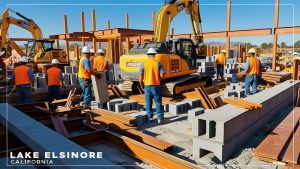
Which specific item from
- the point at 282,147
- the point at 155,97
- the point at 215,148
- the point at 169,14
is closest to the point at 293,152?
the point at 282,147

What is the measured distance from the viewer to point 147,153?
14.4 feet

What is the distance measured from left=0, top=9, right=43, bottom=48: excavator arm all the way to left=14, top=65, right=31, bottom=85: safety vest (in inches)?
396

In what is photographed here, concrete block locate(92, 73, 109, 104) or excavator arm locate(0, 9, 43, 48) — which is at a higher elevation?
excavator arm locate(0, 9, 43, 48)

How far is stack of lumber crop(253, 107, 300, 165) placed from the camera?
4.23 meters

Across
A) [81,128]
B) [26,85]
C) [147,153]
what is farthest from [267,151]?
[26,85]

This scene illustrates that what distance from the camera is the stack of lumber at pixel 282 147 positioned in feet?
13.9

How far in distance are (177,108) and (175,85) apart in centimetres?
185

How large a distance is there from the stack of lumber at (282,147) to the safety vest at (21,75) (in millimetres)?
6919

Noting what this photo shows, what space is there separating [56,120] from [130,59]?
452 centimetres

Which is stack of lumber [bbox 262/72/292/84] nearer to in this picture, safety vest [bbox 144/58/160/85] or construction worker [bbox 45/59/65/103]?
safety vest [bbox 144/58/160/85]

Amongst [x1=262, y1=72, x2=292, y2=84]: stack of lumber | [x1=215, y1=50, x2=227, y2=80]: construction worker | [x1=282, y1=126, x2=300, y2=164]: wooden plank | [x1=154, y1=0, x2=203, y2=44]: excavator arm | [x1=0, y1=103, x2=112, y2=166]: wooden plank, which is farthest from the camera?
[x1=215, y1=50, x2=227, y2=80]: construction worker

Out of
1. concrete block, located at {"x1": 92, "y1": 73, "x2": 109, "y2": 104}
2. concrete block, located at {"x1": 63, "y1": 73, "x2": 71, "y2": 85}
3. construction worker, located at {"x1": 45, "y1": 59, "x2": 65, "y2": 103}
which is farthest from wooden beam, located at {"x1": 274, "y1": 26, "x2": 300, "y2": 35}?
construction worker, located at {"x1": 45, "y1": 59, "x2": 65, "y2": 103}

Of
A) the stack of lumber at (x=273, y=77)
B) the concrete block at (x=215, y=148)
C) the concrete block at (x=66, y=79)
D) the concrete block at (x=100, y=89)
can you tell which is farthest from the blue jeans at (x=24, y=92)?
A: the stack of lumber at (x=273, y=77)

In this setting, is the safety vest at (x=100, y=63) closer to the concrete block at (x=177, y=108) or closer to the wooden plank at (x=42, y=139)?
the concrete block at (x=177, y=108)
